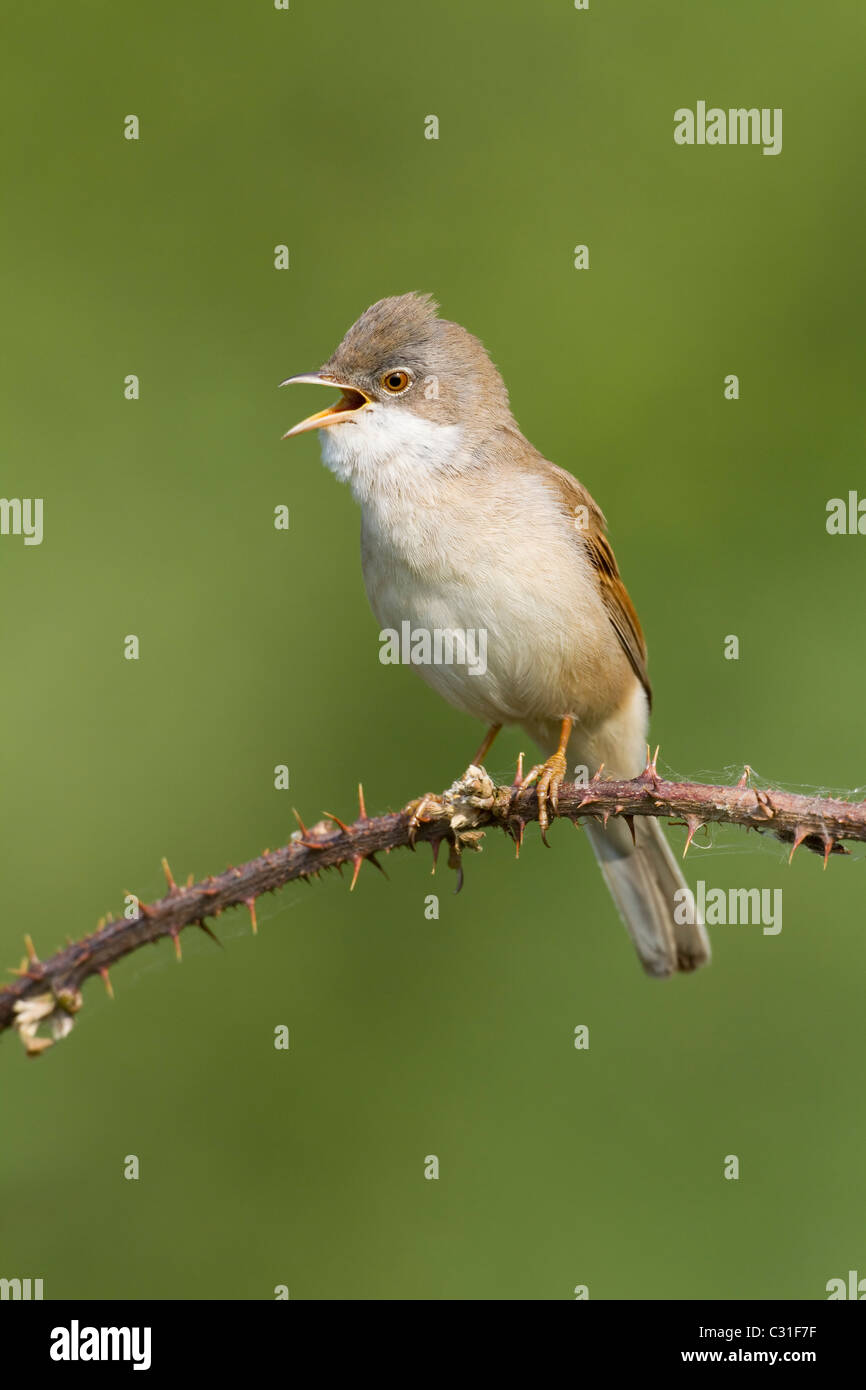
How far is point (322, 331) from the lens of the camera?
27.2 feet

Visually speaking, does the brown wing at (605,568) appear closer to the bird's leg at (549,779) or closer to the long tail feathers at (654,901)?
the bird's leg at (549,779)

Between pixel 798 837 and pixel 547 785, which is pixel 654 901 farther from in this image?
pixel 798 837

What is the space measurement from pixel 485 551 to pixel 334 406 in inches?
33.4

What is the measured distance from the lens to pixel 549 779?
4.86 m

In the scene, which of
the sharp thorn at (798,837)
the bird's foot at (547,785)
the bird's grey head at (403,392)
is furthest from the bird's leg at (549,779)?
the bird's grey head at (403,392)

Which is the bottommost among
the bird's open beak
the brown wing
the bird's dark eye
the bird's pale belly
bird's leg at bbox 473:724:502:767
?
bird's leg at bbox 473:724:502:767

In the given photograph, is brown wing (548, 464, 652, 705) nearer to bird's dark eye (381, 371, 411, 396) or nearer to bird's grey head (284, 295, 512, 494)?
bird's grey head (284, 295, 512, 494)

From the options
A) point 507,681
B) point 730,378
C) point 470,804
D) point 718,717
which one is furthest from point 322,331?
point 470,804

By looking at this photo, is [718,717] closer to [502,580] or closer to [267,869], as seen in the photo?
[502,580]

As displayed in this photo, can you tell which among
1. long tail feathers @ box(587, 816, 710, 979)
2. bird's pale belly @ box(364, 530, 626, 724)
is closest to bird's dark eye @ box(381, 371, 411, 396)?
bird's pale belly @ box(364, 530, 626, 724)

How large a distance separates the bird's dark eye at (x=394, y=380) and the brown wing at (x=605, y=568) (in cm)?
66

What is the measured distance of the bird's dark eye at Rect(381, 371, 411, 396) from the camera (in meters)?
5.41

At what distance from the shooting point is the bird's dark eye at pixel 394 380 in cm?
541

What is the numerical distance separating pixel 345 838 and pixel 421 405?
240cm
